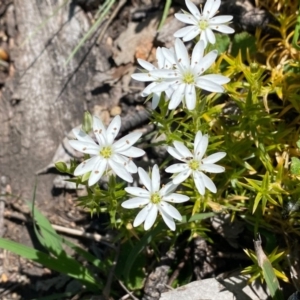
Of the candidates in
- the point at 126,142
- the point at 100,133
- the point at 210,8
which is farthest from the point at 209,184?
the point at 210,8

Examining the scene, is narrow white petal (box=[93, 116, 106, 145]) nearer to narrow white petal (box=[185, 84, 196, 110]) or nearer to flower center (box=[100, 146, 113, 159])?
flower center (box=[100, 146, 113, 159])

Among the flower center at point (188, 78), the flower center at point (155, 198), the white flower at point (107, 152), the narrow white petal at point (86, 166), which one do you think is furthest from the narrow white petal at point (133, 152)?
the flower center at point (188, 78)

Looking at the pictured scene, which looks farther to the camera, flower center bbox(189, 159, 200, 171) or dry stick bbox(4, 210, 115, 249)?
dry stick bbox(4, 210, 115, 249)

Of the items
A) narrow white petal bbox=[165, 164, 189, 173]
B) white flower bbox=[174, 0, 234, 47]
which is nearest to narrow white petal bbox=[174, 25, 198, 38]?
white flower bbox=[174, 0, 234, 47]

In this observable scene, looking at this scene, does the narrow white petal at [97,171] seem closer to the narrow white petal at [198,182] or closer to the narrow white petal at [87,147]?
the narrow white petal at [87,147]

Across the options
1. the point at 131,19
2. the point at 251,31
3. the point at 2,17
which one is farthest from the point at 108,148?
the point at 2,17

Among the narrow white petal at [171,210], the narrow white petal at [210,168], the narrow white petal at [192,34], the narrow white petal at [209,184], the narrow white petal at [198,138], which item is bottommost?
the narrow white petal at [171,210]
